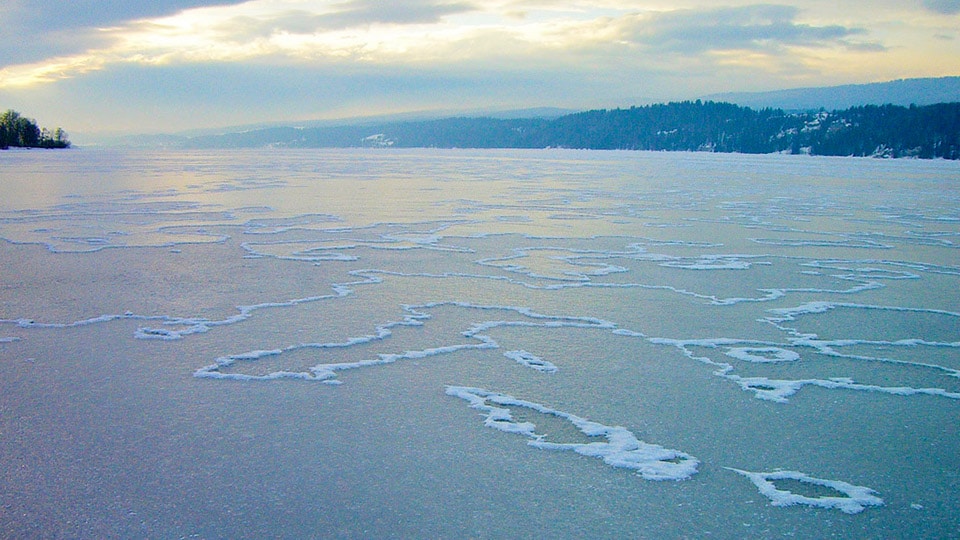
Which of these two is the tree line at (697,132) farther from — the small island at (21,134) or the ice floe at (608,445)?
the ice floe at (608,445)

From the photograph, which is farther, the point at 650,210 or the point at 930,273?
the point at 650,210

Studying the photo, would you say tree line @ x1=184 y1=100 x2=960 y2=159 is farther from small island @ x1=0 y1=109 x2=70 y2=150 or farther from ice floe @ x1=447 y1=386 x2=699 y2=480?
ice floe @ x1=447 y1=386 x2=699 y2=480

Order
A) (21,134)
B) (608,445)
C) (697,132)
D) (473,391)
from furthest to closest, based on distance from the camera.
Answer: (697,132) < (21,134) < (473,391) < (608,445)

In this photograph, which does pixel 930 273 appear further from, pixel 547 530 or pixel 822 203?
pixel 822 203

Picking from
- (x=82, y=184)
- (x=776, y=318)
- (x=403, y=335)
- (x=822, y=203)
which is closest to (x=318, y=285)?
(x=403, y=335)

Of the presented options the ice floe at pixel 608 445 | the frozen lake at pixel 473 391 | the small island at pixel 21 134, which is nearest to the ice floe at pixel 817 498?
the frozen lake at pixel 473 391

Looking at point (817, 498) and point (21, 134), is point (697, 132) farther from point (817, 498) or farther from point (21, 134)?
point (817, 498)

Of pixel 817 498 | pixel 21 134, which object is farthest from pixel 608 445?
pixel 21 134
